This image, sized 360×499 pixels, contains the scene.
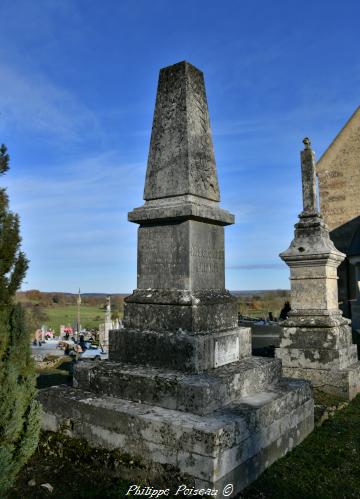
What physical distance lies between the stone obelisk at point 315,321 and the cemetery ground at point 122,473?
2421mm

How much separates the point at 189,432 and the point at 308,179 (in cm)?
615

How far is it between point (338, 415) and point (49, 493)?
397 cm

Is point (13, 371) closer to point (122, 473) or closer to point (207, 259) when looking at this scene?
point (122, 473)

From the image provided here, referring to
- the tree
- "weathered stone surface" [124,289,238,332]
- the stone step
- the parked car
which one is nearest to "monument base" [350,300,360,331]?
the parked car

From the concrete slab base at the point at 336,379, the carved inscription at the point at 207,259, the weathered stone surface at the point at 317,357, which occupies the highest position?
the carved inscription at the point at 207,259

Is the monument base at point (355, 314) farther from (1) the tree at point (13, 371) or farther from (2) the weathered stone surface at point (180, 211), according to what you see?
(1) the tree at point (13, 371)

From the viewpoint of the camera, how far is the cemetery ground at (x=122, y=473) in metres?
3.18

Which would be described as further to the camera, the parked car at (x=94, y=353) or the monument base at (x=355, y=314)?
the monument base at (x=355, y=314)

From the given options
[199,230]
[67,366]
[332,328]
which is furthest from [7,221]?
[67,366]

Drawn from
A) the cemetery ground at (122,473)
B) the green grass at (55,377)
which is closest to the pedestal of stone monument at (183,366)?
the cemetery ground at (122,473)

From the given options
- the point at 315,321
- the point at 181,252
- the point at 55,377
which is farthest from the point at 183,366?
the point at 55,377

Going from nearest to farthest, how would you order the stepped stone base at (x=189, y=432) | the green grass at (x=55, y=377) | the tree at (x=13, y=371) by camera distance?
the stepped stone base at (x=189, y=432)
the tree at (x=13, y=371)
the green grass at (x=55, y=377)

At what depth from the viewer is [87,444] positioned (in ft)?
12.0

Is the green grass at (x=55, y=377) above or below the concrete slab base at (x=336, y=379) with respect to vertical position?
below
